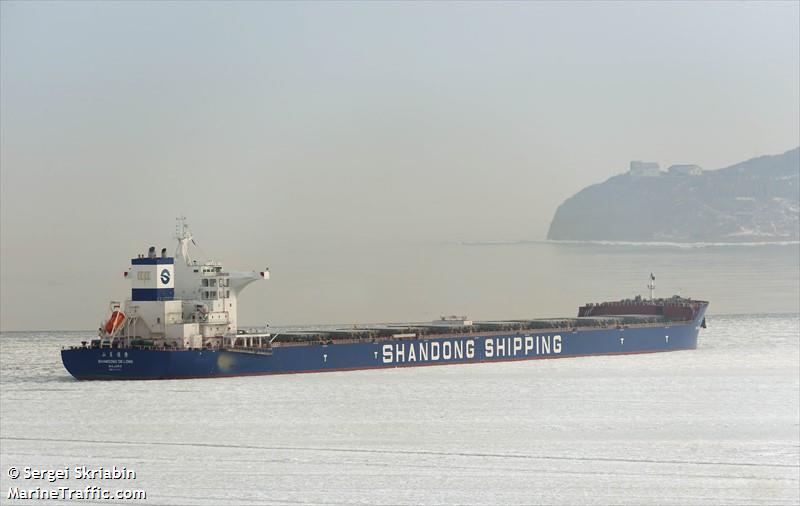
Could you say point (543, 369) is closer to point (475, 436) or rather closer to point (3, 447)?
point (475, 436)

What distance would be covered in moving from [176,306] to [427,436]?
19455mm

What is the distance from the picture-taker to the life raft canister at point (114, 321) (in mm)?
45875

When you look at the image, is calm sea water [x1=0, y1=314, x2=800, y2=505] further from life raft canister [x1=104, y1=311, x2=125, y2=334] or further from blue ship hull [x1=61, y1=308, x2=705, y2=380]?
life raft canister [x1=104, y1=311, x2=125, y2=334]

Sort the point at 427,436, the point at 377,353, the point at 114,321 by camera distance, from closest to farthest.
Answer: the point at 427,436 → the point at 114,321 → the point at 377,353

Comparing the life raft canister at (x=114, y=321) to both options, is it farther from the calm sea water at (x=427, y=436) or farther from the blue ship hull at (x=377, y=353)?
the calm sea water at (x=427, y=436)

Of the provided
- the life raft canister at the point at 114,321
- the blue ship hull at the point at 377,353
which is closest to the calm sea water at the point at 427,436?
the blue ship hull at the point at 377,353

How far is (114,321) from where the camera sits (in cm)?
4606

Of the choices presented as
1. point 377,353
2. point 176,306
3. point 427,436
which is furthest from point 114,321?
point 427,436

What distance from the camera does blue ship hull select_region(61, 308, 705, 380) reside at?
45281 mm

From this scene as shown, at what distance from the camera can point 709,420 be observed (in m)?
33.1

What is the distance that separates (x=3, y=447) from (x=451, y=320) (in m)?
31.8

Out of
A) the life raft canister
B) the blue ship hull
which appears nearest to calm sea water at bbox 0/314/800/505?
the blue ship hull

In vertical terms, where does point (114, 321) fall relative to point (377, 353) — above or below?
above

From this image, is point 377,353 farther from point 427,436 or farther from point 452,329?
point 427,436
